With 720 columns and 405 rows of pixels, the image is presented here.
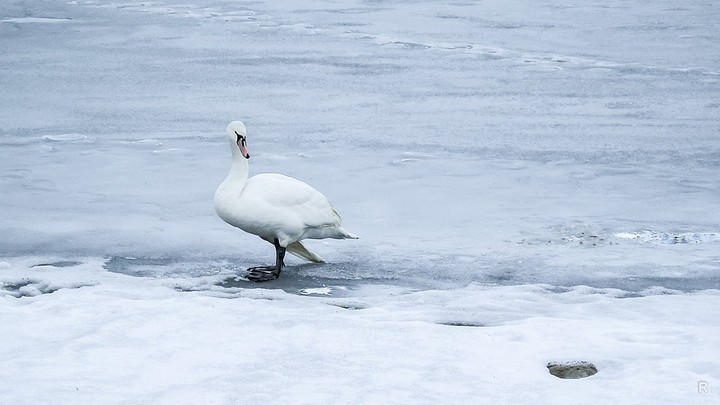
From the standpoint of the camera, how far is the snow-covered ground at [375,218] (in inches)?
225

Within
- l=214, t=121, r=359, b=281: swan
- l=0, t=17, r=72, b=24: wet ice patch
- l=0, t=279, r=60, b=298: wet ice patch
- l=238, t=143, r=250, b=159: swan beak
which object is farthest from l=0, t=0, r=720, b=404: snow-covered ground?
l=0, t=17, r=72, b=24: wet ice patch

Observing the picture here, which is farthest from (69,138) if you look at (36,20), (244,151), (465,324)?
(36,20)

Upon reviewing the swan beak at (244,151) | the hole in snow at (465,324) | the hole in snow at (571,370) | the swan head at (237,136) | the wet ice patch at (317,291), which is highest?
the swan head at (237,136)

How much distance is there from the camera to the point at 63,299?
679 centimetres

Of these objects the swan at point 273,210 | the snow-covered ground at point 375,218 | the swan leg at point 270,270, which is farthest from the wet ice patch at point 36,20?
the swan leg at point 270,270

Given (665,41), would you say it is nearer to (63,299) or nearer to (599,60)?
(599,60)

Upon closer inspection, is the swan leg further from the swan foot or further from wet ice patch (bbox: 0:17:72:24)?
wet ice patch (bbox: 0:17:72:24)

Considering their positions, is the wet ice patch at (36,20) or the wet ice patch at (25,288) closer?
the wet ice patch at (25,288)

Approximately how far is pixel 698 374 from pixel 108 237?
451 cm

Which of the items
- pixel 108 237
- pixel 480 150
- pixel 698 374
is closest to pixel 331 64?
pixel 480 150

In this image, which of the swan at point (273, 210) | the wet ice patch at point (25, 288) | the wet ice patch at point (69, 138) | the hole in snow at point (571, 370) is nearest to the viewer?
the hole in snow at point (571, 370)

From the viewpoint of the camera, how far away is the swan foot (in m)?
7.37

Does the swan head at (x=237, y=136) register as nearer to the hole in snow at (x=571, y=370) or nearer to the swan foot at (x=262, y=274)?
the swan foot at (x=262, y=274)

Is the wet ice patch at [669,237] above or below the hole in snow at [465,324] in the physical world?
above
